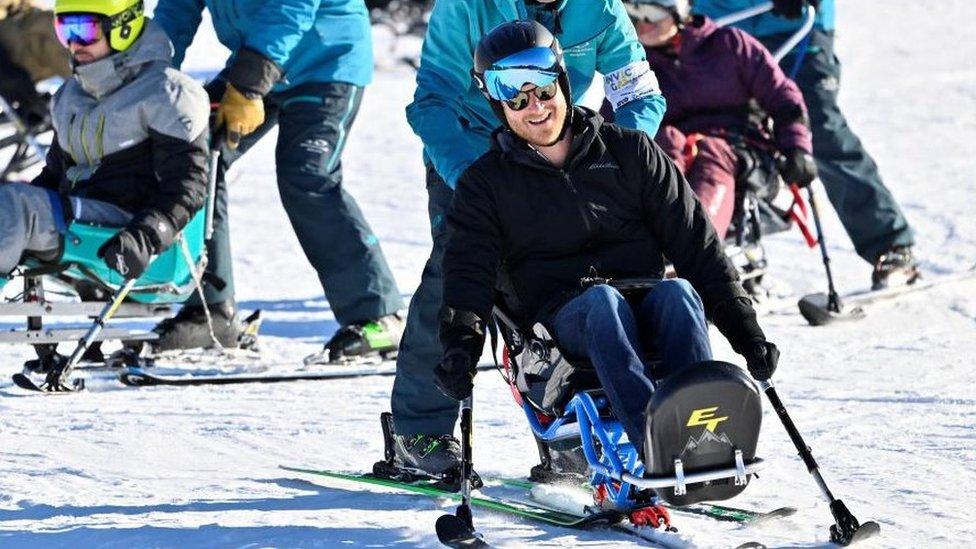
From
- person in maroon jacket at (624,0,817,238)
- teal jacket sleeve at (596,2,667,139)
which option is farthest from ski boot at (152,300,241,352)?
teal jacket sleeve at (596,2,667,139)

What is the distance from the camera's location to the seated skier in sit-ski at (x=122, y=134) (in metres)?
6.81

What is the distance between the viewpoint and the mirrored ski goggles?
6.88 meters

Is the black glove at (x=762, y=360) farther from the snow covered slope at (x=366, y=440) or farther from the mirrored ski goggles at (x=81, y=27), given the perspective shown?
the mirrored ski goggles at (x=81, y=27)

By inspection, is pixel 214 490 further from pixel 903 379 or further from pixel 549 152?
pixel 903 379

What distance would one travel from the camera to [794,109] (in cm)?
804

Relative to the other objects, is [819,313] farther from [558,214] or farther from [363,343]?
[558,214]

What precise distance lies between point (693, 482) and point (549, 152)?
42.4 inches

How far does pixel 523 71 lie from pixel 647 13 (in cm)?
359

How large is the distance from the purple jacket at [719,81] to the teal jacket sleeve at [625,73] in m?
2.84

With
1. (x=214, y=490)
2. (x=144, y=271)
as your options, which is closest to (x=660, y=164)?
(x=214, y=490)

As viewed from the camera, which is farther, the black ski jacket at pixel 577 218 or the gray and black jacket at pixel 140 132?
the gray and black jacket at pixel 140 132

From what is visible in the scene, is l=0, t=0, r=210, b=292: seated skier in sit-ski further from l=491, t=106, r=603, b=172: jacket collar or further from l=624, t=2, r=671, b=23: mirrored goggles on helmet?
l=491, t=106, r=603, b=172: jacket collar

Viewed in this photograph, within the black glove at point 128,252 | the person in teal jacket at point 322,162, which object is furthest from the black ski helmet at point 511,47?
the person in teal jacket at point 322,162

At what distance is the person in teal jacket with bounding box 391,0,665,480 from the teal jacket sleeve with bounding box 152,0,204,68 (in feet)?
9.01
